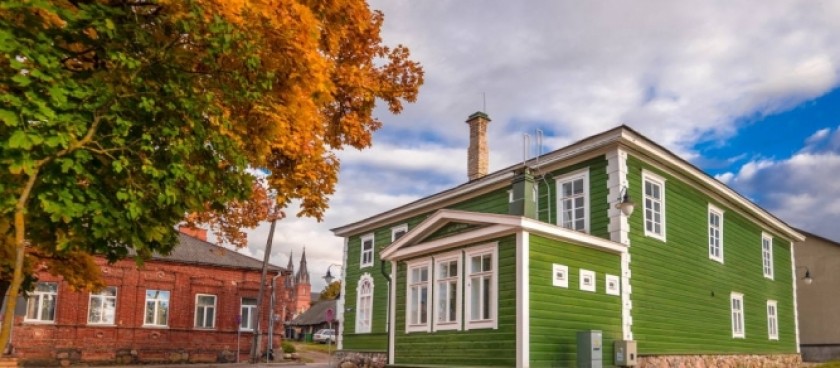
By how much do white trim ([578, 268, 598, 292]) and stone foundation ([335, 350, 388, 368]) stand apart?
32.5ft

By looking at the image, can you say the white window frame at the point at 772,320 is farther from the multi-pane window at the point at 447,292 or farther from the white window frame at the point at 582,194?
the multi-pane window at the point at 447,292

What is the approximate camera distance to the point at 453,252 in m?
15.0

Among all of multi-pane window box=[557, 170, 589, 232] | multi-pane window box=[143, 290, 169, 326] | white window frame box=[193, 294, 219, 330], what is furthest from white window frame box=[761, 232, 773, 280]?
multi-pane window box=[143, 290, 169, 326]

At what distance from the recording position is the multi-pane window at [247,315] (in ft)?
116

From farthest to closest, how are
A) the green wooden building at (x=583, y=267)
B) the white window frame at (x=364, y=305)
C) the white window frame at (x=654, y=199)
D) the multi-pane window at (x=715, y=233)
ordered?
the white window frame at (x=364, y=305), the multi-pane window at (x=715, y=233), the white window frame at (x=654, y=199), the green wooden building at (x=583, y=267)

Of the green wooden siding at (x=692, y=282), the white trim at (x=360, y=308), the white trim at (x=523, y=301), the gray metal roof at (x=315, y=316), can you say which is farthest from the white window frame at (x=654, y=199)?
the gray metal roof at (x=315, y=316)

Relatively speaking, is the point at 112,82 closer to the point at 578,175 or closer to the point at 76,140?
the point at 76,140

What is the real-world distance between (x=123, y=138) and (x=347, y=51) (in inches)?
192

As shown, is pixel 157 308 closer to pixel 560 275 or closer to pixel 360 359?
pixel 360 359

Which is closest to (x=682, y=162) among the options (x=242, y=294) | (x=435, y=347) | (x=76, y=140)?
(x=435, y=347)

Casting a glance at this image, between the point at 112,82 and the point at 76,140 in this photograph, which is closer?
the point at 76,140

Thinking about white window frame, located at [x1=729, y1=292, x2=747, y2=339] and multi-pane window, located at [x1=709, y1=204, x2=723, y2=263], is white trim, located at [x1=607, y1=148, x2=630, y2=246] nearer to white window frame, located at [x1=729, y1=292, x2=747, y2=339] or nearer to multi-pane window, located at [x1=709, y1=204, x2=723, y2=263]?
multi-pane window, located at [x1=709, y1=204, x2=723, y2=263]

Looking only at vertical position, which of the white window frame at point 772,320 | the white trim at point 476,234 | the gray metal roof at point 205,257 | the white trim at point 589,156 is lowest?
the white window frame at point 772,320

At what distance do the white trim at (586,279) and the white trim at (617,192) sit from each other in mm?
1262
